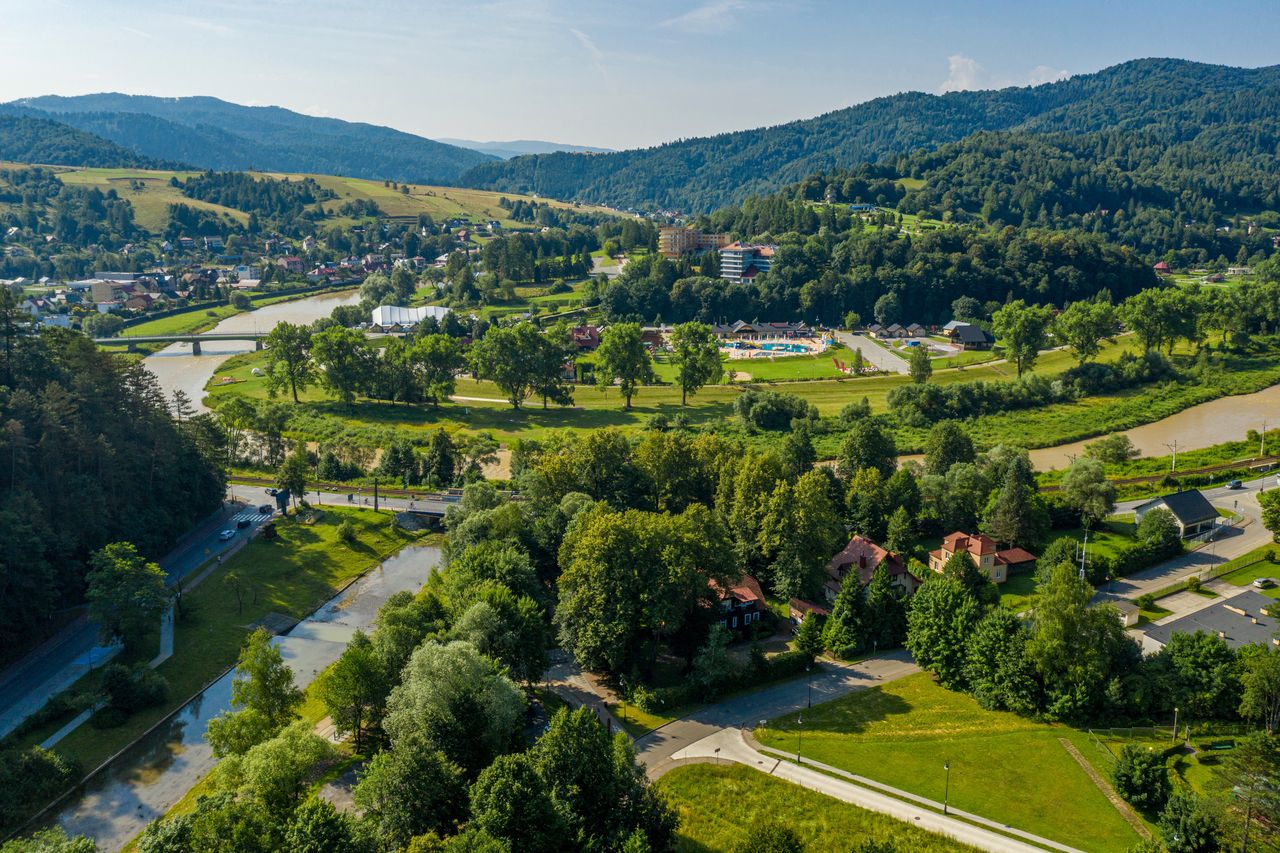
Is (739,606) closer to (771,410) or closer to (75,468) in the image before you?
(771,410)

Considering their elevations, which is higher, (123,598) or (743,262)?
(743,262)

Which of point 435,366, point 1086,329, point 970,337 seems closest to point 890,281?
point 970,337

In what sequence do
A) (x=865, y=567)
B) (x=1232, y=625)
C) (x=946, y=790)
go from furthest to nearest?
(x=865, y=567) → (x=1232, y=625) → (x=946, y=790)

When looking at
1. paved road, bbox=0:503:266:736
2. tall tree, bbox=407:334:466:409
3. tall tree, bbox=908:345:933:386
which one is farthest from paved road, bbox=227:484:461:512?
tall tree, bbox=908:345:933:386

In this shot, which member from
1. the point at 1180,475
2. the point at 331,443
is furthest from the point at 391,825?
the point at 1180,475

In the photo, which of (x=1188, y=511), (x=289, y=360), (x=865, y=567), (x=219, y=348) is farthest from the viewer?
(x=219, y=348)
